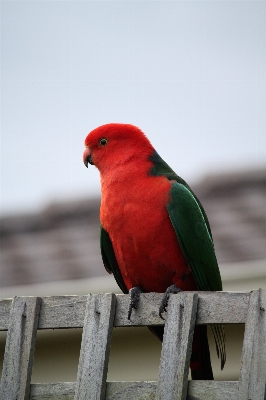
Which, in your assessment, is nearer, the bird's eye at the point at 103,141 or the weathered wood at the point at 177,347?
the weathered wood at the point at 177,347

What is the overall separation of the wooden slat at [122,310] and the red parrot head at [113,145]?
3.88 feet

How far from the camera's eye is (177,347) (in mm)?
2455

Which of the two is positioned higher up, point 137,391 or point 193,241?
point 193,241

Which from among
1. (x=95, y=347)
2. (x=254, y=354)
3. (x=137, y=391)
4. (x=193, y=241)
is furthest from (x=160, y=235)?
(x=254, y=354)

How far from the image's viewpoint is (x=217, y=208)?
6.40 metres

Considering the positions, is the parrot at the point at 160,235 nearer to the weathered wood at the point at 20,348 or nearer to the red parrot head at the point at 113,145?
the red parrot head at the point at 113,145

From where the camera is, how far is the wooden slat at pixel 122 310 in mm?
2445

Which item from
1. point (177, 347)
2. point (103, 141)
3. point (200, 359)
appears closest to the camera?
point (177, 347)

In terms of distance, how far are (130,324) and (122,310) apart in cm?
7

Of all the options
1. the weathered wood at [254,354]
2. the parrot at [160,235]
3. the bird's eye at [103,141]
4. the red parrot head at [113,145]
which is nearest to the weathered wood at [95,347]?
the weathered wood at [254,354]

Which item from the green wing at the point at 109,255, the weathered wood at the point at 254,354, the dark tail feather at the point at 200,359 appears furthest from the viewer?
the green wing at the point at 109,255

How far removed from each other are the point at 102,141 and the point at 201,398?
1852 mm

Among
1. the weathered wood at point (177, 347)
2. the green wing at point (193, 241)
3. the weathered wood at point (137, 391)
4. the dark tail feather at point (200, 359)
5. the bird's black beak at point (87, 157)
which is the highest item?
the bird's black beak at point (87, 157)

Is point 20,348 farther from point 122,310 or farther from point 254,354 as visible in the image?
point 254,354
